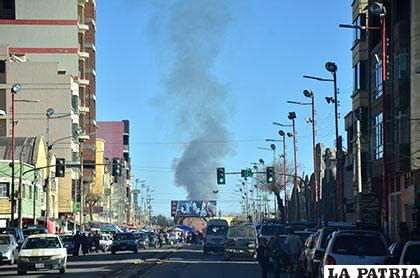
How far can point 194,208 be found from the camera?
178 m

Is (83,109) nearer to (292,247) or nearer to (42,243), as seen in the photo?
(42,243)

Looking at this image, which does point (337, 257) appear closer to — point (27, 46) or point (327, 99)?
point (327, 99)

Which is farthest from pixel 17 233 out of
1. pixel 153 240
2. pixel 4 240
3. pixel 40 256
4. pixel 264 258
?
pixel 153 240

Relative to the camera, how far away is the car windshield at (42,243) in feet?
130

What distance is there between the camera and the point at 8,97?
11006 centimetres

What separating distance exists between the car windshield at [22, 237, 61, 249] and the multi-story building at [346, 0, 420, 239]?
45.7 ft

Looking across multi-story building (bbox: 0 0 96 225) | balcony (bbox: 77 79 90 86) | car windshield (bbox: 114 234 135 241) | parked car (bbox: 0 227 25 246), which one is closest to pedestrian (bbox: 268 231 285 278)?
parked car (bbox: 0 227 25 246)

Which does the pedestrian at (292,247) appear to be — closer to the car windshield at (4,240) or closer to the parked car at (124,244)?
the car windshield at (4,240)

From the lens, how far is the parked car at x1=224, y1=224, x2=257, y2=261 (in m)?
54.1

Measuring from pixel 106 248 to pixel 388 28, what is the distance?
40768 millimetres

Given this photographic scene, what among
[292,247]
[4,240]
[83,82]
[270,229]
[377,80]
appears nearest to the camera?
[292,247]

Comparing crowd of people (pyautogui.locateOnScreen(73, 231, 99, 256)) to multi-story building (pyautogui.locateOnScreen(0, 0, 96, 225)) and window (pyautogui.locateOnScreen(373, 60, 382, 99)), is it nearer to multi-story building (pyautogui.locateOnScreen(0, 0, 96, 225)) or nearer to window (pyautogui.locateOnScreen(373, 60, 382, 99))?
window (pyautogui.locateOnScreen(373, 60, 382, 99))

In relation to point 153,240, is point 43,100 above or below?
above

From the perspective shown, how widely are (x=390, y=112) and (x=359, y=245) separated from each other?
30.6 metres
